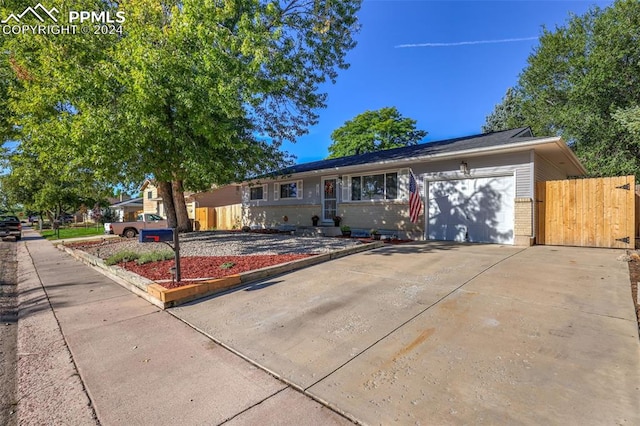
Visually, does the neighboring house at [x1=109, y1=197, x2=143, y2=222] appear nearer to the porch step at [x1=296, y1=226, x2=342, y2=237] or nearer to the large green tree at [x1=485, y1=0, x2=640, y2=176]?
the porch step at [x1=296, y1=226, x2=342, y2=237]

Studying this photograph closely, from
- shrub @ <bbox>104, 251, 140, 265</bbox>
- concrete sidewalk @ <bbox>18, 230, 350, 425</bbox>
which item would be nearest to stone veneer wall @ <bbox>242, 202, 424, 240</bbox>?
shrub @ <bbox>104, 251, 140, 265</bbox>

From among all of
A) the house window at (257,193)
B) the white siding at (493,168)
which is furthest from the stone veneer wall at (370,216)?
the house window at (257,193)

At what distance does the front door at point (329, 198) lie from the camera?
1398cm

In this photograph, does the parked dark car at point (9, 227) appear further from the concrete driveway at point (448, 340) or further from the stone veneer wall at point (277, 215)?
the concrete driveway at point (448, 340)

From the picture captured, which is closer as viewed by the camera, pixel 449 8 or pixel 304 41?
pixel 304 41

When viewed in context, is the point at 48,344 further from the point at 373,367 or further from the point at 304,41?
the point at 304,41

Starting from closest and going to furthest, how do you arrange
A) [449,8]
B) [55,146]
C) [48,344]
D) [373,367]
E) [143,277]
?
[373,367], [48,344], [143,277], [55,146], [449,8]

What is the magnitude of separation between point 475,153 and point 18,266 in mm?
14625

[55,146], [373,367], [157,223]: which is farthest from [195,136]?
[157,223]

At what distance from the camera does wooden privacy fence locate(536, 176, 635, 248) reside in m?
7.79

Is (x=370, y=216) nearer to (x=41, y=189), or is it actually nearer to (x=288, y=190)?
Answer: (x=288, y=190)

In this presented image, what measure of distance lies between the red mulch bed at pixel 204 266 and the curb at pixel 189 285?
0.72 feet

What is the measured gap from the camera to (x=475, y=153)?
9.33 m

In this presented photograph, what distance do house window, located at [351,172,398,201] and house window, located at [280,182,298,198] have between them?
387 centimetres
